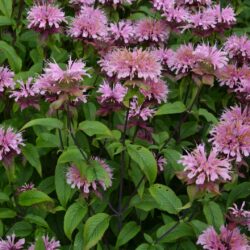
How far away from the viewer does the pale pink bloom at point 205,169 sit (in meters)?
1.36

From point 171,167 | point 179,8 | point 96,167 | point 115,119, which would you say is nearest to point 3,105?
point 115,119

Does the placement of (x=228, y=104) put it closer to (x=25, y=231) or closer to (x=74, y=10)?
(x=74, y=10)

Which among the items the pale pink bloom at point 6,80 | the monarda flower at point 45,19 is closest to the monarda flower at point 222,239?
the pale pink bloom at point 6,80

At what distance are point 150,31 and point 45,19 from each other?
438mm

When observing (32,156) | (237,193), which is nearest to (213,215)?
(237,193)

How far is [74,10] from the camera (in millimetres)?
2359

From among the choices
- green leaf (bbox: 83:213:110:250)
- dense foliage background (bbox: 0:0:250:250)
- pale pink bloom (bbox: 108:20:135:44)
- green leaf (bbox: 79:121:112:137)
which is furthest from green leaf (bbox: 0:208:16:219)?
pale pink bloom (bbox: 108:20:135:44)

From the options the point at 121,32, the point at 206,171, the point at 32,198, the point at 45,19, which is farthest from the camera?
the point at 121,32

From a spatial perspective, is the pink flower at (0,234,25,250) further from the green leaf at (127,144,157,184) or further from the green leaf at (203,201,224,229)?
the green leaf at (203,201,224,229)

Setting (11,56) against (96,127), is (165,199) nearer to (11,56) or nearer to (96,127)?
(96,127)

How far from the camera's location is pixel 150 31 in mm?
2055

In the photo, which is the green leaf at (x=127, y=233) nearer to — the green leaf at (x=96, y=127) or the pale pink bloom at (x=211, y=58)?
the green leaf at (x=96, y=127)

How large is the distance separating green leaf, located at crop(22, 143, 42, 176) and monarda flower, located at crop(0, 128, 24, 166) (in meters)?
0.06

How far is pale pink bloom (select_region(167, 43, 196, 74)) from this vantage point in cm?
172
